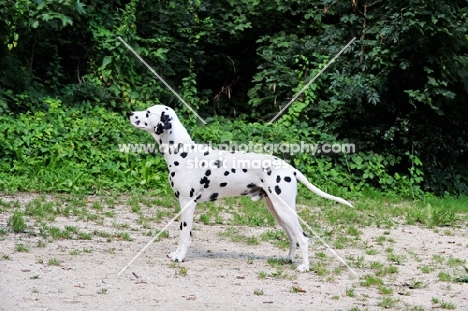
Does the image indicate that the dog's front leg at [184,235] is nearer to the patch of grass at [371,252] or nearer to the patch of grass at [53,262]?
the patch of grass at [53,262]

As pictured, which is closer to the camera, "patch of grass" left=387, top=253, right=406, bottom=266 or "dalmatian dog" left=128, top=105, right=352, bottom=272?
"dalmatian dog" left=128, top=105, right=352, bottom=272

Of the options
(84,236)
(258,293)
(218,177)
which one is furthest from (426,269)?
(84,236)

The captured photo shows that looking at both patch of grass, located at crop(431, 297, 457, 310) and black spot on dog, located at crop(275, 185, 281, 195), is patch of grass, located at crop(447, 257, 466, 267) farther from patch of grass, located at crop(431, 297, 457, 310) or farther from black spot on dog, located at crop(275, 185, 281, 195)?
black spot on dog, located at crop(275, 185, 281, 195)

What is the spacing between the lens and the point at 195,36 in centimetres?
1605

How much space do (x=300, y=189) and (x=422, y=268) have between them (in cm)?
494

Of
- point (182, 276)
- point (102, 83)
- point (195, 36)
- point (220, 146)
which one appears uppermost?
point (195, 36)

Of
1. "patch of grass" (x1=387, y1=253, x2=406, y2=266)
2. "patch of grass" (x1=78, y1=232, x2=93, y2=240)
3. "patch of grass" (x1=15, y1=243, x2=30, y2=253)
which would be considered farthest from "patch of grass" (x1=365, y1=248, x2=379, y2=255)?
"patch of grass" (x1=15, y1=243, x2=30, y2=253)

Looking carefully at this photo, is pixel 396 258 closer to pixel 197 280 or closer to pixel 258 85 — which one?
pixel 197 280

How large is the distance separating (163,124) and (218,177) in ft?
2.71

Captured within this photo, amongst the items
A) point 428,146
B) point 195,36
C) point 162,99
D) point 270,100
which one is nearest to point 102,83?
point 162,99

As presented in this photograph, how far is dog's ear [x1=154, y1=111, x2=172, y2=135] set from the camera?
804 centimetres

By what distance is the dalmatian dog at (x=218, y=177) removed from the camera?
7.80m

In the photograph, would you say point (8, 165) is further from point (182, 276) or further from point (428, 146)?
point (428, 146)

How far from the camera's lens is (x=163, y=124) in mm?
8039
